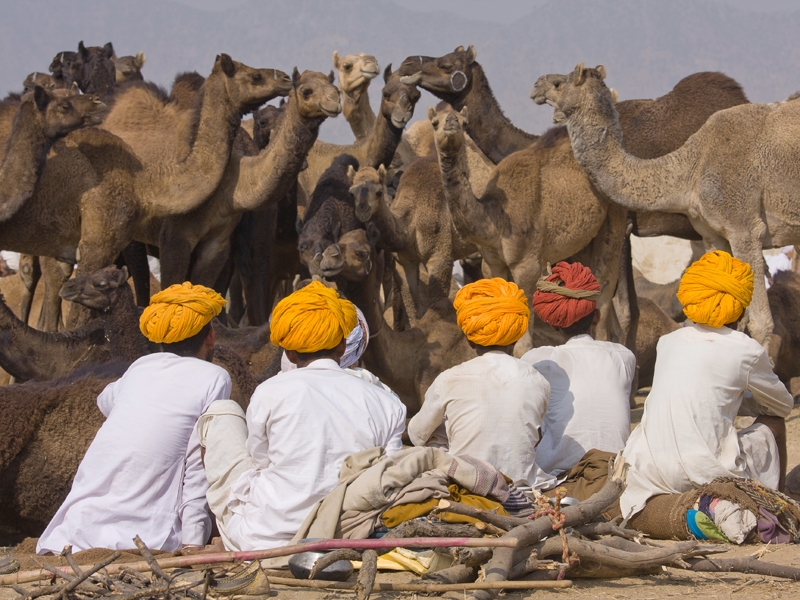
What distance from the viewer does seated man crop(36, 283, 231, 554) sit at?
14.0 feet

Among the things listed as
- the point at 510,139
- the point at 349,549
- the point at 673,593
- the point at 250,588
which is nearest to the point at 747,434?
the point at 673,593

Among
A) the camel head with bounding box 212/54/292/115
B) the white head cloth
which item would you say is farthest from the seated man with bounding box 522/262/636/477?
the camel head with bounding box 212/54/292/115

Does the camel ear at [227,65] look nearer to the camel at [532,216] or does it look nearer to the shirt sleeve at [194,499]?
the camel at [532,216]

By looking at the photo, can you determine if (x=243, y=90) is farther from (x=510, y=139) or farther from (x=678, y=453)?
A: (x=678, y=453)

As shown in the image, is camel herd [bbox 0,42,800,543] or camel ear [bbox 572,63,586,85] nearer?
camel herd [bbox 0,42,800,543]

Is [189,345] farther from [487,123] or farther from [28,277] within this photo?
[28,277]

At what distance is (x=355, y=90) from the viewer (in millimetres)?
12719

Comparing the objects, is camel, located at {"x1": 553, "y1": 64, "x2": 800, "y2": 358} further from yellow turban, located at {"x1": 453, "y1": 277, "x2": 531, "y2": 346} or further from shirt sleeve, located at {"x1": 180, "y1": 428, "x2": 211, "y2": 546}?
shirt sleeve, located at {"x1": 180, "y1": 428, "x2": 211, "y2": 546}

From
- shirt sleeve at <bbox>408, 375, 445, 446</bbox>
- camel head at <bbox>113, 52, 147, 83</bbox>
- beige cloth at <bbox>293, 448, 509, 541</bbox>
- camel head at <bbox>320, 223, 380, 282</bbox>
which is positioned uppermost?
camel head at <bbox>113, 52, 147, 83</bbox>

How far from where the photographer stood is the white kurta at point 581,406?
5.02 metres

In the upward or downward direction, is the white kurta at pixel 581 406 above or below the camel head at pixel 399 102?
below

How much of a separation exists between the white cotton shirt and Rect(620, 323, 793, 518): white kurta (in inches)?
56.2

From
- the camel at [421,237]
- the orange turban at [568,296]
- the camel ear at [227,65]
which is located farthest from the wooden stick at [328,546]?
the camel ear at [227,65]

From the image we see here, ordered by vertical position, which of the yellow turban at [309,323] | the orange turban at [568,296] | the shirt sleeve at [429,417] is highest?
the orange turban at [568,296]
